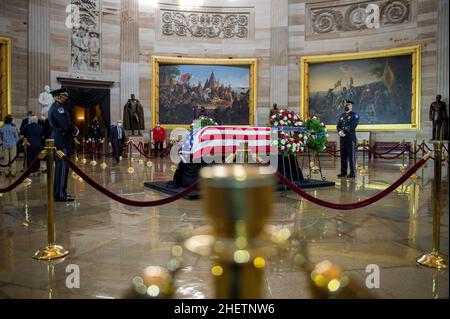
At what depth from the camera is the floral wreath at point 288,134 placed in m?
8.55

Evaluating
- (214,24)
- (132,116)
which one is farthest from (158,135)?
(214,24)

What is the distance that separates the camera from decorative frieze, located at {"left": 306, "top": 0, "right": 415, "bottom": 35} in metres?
18.4

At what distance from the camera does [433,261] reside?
3.86 m

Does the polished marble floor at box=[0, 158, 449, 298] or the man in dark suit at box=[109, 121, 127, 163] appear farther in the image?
the man in dark suit at box=[109, 121, 127, 163]

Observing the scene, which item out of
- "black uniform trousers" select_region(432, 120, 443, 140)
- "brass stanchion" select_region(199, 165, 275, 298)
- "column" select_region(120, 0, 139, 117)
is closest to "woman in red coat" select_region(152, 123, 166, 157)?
"column" select_region(120, 0, 139, 117)

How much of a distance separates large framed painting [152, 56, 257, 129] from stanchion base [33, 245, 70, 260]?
16.5m

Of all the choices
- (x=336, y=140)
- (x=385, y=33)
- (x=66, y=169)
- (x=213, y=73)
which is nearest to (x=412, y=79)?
(x=385, y=33)

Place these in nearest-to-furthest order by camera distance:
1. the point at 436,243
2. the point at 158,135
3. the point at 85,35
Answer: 1. the point at 436,243
2. the point at 158,135
3. the point at 85,35

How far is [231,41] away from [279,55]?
8.71 ft

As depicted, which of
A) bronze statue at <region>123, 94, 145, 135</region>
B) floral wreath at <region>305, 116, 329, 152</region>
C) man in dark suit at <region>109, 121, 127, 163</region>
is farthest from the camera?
bronze statue at <region>123, 94, 145, 135</region>

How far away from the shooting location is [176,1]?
68.2 feet

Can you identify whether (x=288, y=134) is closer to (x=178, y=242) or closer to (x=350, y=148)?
(x=350, y=148)

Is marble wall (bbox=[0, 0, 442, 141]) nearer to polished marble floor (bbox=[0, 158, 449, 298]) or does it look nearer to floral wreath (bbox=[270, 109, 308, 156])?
floral wreath (bbox=[270, 109, 308, 156])
